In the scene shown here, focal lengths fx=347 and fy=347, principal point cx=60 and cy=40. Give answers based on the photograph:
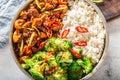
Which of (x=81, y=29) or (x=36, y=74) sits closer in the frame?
(x=36, y=74)

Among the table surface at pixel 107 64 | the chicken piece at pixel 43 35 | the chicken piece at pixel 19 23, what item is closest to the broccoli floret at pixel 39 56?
the chicken piece at pixel 43 35

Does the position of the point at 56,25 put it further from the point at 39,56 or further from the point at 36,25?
the point at 39,56

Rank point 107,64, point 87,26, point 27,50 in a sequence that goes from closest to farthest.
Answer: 1. point 27,50
2. point 87,26
3. point 107,64

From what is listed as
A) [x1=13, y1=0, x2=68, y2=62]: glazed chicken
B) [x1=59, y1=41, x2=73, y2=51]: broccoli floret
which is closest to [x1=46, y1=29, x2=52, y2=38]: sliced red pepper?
[x1=13, y1=0, x2=68, y2=62]: glazed chicken

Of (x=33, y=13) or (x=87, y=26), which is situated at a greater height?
(x=33, y=13)

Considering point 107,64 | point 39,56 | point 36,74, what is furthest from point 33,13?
point 107,64

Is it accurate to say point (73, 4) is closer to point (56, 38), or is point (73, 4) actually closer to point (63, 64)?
point (56, 38)

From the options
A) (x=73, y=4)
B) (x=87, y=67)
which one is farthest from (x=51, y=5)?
(x=87, y=67)
